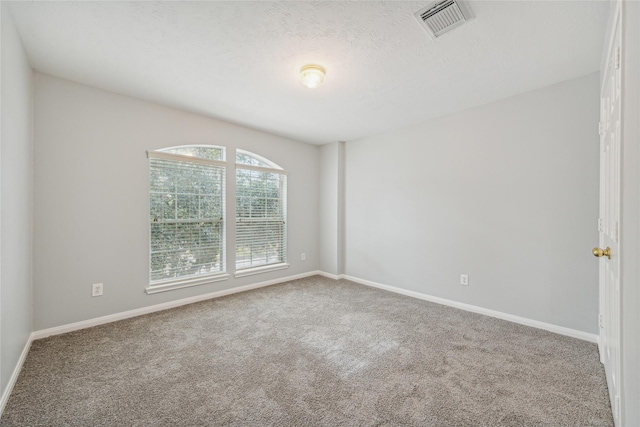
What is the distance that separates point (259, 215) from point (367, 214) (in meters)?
1.75

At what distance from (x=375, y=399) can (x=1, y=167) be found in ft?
8.84

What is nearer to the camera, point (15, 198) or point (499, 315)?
point (15, 198)

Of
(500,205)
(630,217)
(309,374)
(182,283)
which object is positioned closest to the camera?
(630,217)

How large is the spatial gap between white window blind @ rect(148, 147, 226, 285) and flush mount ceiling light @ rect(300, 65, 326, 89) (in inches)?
74.9

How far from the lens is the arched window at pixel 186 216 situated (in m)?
3.25

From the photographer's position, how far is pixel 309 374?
199 centimetres

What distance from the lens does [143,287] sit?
10.3 feet

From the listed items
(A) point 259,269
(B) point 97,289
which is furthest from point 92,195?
(A) point 259,269

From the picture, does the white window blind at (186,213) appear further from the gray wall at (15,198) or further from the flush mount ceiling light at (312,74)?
the flush mount ceiling light at (312,74)

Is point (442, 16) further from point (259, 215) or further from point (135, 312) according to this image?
point (135, 312)

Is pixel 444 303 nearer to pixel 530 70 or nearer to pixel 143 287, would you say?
pixel 530 70

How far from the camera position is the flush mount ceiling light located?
233cm

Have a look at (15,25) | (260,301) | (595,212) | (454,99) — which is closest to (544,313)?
(595,212)

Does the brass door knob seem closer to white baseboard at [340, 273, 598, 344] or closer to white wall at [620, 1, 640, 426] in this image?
white wall at [620, 1, 640, 426]
